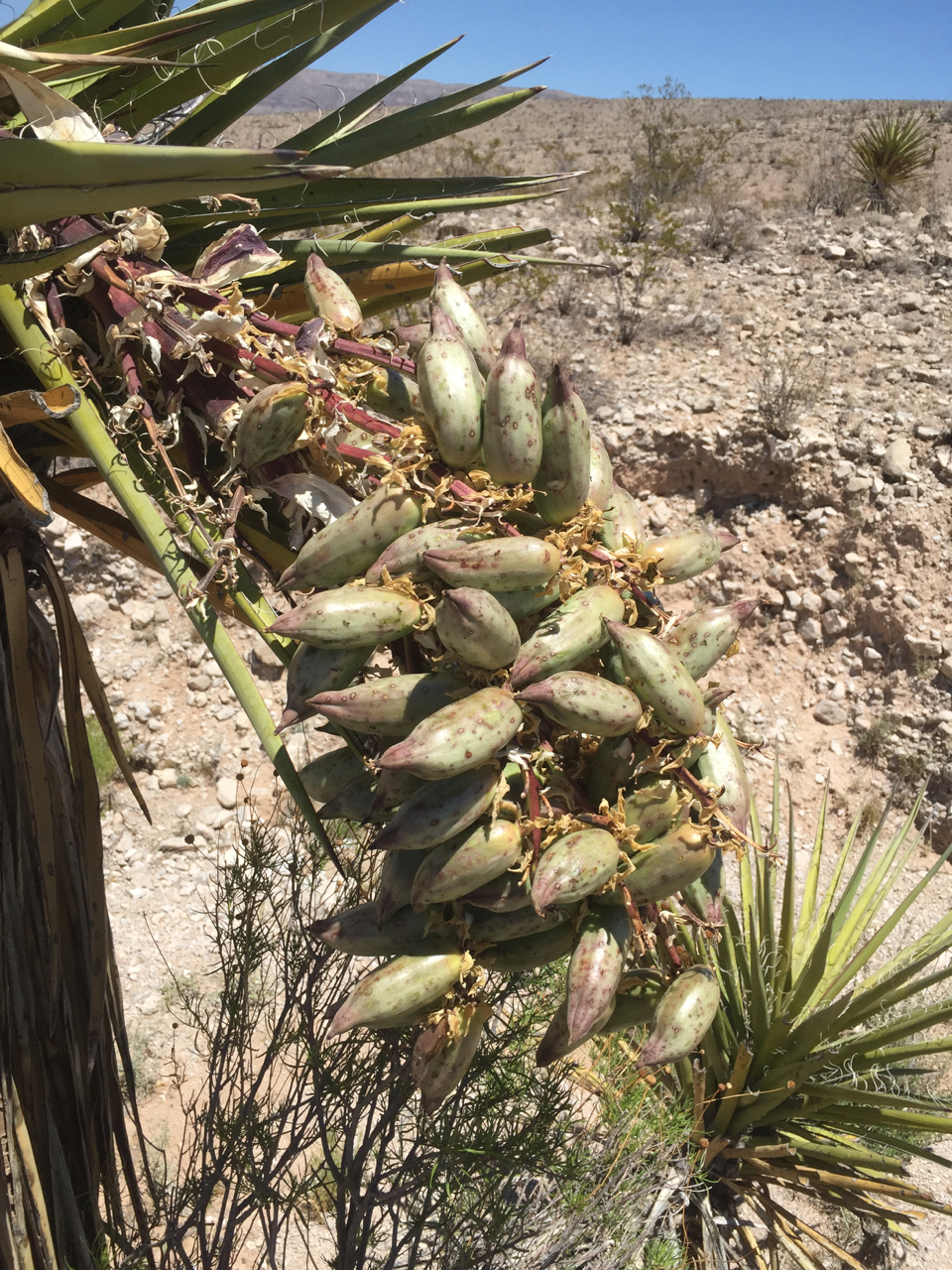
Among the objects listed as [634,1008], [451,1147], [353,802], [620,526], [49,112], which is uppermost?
[49,112]

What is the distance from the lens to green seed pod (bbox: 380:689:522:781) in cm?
68

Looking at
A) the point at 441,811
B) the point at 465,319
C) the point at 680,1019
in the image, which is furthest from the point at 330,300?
the point at 680,1019

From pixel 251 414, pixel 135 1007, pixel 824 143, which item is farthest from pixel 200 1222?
pixel 824 143

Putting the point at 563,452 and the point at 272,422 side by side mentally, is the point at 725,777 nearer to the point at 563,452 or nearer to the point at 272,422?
the point at 563,452

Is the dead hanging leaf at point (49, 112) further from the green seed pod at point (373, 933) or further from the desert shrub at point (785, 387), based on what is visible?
the desert shrub at point (785, 387)

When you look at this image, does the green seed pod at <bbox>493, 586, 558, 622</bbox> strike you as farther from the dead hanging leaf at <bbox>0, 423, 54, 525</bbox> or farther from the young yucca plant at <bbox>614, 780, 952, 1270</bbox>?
the young yucca plant at <bbox>614, 780, 952, 1270</bbox>

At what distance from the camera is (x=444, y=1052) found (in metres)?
0.81

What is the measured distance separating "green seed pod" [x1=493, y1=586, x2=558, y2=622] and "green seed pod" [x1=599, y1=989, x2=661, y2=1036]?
0.38 metres

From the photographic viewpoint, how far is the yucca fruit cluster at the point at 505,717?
72 centimetres

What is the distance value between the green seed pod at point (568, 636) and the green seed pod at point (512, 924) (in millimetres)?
198

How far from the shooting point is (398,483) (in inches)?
31.8

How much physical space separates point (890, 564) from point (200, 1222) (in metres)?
5.61

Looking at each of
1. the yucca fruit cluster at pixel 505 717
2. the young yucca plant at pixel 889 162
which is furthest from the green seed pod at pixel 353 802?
the young yucca plant at pixel 889 162

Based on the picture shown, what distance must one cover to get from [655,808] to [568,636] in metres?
0.16
